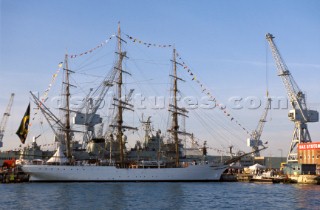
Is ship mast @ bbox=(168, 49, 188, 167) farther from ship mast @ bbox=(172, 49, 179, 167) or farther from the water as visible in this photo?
the water

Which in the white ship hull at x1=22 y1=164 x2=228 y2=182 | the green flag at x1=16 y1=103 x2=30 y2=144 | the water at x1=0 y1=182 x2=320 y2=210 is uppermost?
the green flag at x1=16 y1=103 x2=30 y2=144

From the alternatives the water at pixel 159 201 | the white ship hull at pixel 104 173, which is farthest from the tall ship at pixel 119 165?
the water at pixel 159 201

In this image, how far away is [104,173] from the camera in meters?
100

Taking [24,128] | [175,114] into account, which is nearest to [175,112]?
[175,114]

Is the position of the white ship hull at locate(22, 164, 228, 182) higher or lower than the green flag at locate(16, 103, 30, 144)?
lower

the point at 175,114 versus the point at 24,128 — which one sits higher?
the point at 175,114

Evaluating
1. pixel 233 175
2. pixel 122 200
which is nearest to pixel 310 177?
pixel 233 175

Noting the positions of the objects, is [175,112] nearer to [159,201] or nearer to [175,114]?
[175,114]

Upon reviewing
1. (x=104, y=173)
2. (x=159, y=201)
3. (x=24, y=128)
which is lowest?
(x=159, y=201)

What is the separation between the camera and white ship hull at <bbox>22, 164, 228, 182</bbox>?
3890 inches

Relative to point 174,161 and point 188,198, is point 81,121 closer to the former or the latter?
point 174,161

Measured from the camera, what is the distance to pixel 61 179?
326 ft

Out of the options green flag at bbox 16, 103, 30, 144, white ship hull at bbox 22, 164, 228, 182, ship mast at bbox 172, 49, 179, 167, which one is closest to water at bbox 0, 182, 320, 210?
green flag at bbox 16, 103, 30, 144

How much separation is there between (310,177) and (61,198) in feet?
184
